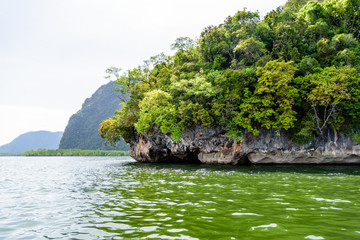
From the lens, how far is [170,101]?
3231 cm

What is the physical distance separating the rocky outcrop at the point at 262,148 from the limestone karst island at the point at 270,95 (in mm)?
109

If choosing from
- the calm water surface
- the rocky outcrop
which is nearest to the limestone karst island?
the rocky outcrop

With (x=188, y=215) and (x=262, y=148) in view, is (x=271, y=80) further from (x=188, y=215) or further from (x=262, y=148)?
(x=188, y=215)

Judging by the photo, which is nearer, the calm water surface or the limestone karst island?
the calm water surface

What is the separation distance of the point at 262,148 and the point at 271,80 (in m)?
8.69

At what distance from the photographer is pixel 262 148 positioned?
27797 millimetres

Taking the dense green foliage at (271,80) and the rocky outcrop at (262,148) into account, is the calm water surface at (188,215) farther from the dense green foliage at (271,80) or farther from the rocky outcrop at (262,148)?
the rocky outcrop at (262,148)

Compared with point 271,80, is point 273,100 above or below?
below

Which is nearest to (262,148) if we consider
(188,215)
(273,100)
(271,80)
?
(273,100)

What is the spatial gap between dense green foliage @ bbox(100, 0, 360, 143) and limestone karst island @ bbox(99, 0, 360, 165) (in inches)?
4.9

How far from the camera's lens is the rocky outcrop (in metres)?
25.3

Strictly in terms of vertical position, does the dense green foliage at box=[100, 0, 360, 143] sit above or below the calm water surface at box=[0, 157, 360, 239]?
above

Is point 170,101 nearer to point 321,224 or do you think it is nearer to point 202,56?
point 202,56

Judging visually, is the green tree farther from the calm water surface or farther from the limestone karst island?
the calm water surface
